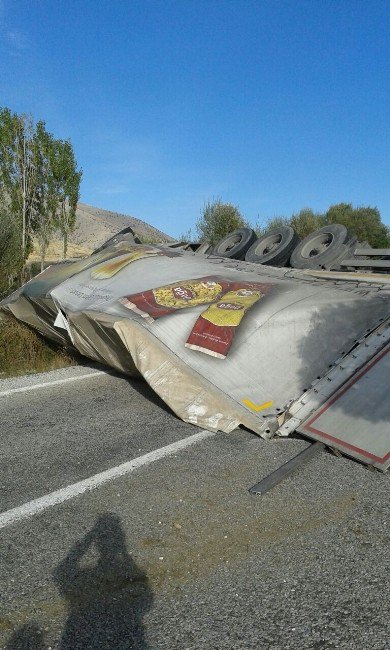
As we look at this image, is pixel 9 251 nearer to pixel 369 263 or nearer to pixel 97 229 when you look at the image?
pixel 369 263

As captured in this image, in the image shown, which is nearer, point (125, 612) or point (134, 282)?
point (125, 612)

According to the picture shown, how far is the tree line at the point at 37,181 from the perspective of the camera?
19.8 m

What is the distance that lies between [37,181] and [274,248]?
13181 millimetres

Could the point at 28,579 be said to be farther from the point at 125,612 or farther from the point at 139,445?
the point at 139,445

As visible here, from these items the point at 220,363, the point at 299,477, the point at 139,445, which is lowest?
the point at 139,445

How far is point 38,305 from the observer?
8.07 m

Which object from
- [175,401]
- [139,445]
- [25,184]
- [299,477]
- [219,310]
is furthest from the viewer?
[25,184]

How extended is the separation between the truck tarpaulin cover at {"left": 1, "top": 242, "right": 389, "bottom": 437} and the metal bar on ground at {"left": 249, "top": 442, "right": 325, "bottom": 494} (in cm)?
53

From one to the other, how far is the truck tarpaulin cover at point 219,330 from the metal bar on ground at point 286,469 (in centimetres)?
53

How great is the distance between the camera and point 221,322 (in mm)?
5832

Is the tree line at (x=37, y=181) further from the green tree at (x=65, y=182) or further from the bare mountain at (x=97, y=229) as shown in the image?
the bare mountain at (x=97, y=229)

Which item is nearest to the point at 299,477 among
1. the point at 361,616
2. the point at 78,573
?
the point at 361,616

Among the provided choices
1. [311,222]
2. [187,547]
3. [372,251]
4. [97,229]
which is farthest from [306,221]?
[97,229]

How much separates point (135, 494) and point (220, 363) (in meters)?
1.95
